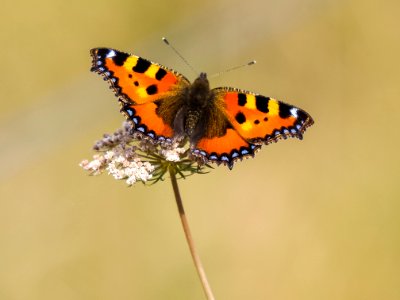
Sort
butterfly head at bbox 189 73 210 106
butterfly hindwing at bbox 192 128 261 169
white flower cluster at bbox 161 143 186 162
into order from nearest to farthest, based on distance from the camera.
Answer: white flower cluster at bbox 161 143 186 162 → butterfly hindwing at bbox 192 128 261 169 → butterfly head at bbox 189 73 210 106

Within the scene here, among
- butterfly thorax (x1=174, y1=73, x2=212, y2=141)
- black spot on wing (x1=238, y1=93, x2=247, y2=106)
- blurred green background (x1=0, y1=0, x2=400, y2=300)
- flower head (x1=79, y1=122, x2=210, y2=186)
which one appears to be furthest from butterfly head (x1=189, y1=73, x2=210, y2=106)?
blurred green background (x1=0, y1=0, x2=400, y2=300)

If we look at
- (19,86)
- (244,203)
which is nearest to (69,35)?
(19,86)

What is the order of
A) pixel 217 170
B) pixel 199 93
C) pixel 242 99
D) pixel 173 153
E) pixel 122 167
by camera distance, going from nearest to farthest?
pixel 173 153, pixel 122 167, pixel 242 99, pixel 199 93, pixel 217 170

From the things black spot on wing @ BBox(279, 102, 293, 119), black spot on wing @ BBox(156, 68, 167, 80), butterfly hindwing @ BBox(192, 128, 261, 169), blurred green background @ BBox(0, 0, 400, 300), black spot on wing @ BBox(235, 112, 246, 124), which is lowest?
butterfly hindwing @ BBox(192, 128, 261, 169)

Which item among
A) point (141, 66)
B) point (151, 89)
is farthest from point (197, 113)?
point (141, 66)

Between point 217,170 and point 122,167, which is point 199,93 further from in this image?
point 217,170

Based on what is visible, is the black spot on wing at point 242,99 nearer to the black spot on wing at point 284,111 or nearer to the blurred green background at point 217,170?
the black spot on wing at point 284,111

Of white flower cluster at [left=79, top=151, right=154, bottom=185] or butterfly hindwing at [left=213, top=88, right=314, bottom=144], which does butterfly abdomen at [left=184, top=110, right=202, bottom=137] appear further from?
white flower cluster at [left=79, top=151, right=154, bottom=185]
